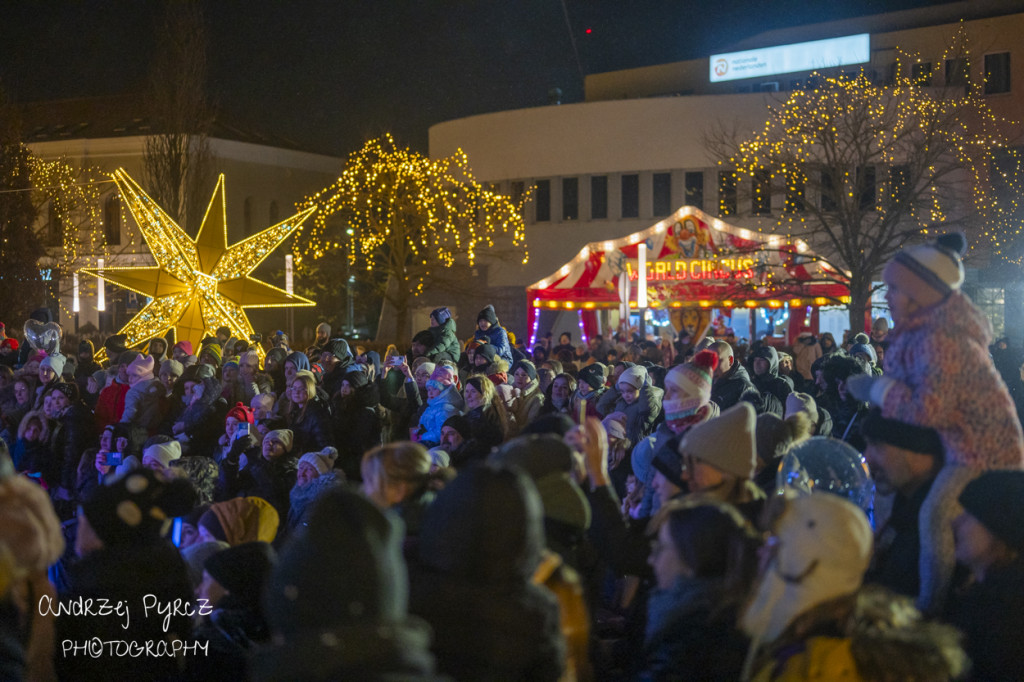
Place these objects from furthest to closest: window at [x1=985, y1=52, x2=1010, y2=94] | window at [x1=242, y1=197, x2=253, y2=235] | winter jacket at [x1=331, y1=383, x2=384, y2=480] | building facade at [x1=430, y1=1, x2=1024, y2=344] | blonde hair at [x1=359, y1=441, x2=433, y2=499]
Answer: window at [x1=242, y1=197, x2=253, y2=235], window at [x1=985, y1=52, x2=1010, y2=94], building facade at [x1=430, y1=1, x2=1024, y2=344], winter jacket at [x1=331, y1=383, x2=384, y2=480], blonde hair at [x1=359, y1=441, x2=433, y2=499]

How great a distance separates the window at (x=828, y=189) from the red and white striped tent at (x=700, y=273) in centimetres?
157

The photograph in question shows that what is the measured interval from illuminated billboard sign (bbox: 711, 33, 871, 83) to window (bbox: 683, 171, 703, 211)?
5.02 meters

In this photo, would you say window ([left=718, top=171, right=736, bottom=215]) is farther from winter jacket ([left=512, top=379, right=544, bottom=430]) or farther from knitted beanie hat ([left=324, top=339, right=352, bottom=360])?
winter jacket ([left=512, top=379, right=544, bottom=430])

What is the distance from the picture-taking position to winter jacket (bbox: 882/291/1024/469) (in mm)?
3840

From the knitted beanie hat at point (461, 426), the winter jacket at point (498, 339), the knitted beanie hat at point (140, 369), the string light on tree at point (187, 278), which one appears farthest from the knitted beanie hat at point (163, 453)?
the string light on tree at point (187, 278)

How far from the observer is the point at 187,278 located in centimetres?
1593

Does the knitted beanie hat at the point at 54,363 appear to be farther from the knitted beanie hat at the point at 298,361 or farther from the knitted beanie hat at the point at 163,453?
the knitted beanie hat at the point at 163,453

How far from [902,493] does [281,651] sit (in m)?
2.64

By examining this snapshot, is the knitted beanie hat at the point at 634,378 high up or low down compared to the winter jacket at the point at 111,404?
up

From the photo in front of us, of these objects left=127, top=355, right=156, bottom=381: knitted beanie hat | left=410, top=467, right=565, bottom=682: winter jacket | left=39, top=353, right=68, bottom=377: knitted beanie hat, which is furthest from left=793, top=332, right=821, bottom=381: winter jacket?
left=410, top=467, right=565, bottom=682: winter jacket

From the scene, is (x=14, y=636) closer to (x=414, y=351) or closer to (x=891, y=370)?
(x=891, y=370)

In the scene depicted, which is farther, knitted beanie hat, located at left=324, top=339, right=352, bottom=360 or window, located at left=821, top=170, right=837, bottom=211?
window, located at left=821, top=170, right=837, bottom=211

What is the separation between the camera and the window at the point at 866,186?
23.7 meters

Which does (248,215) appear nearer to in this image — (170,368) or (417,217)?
(417,217)
